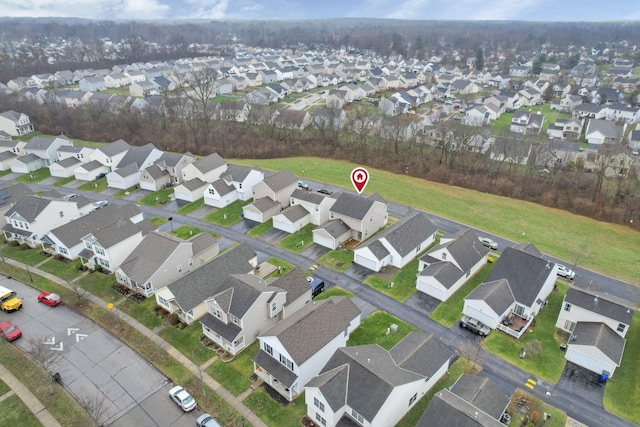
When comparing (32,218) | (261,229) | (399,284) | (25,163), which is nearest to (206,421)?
(399,284)

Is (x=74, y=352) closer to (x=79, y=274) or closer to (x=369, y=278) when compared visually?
(x=79, y=274)

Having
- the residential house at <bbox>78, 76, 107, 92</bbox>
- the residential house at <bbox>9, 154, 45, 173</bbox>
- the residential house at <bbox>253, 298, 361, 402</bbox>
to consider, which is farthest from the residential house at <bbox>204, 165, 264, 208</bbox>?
the residential house at <bbox>78, 76, 107, 92</bbox>

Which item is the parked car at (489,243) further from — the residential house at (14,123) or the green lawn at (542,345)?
the residential house at (14,123)

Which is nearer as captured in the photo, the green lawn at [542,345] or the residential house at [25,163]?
the green lawn at [542,345]

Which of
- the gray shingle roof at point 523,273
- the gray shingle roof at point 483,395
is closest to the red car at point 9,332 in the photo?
the gray shingle roof at point 483,395

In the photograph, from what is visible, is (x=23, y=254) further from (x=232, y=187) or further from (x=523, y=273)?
(x=523, y=273)

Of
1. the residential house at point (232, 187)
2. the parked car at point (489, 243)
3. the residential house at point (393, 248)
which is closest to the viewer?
the residential house at point (393, 248)
